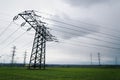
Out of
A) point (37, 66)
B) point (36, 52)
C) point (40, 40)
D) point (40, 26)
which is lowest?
point (37, 66)

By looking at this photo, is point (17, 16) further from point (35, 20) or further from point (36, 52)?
point (36, 52)

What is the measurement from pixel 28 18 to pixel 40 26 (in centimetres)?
559

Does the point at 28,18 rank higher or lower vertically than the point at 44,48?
higher

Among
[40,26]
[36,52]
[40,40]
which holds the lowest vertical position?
[36,52]

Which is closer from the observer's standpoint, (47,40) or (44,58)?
(44,58)

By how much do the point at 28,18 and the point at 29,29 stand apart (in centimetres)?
355

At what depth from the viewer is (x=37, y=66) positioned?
4066 centimetres

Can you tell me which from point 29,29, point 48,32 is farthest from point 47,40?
point 29,29

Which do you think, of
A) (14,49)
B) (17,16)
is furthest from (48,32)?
(14,49)

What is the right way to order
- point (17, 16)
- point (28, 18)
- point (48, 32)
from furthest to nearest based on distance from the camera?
point (48, 32) → point (28, 18) → point (17, 16)

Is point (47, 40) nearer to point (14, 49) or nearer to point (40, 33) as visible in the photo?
point (40, 33)

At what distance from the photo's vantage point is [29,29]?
125ft

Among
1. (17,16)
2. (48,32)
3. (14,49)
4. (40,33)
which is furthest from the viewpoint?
(14,49)

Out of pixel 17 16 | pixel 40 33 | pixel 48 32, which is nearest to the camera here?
pixel 17 16
